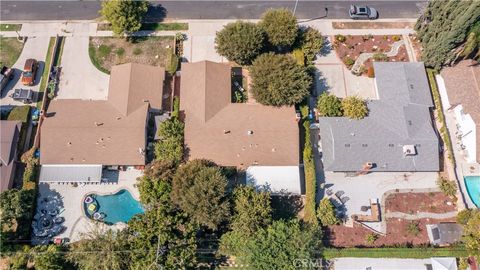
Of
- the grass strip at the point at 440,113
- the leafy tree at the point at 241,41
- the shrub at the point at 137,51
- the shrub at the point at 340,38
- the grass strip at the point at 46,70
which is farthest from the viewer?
the shrub at the point at 340,38

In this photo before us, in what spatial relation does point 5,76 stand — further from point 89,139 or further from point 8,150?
point 89,139

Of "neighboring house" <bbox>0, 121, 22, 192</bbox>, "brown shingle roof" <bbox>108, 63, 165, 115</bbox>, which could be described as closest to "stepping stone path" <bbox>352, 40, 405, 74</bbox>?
"brown shingle roof" <bbox>108, 63, 165, 115</bbox>

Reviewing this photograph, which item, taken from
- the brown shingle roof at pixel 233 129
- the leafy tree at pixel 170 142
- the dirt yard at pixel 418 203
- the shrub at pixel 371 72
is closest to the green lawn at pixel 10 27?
the brown shingle roof at pixel 233 129

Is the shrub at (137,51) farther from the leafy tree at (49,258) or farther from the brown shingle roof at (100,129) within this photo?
the leafy tree at (49,258)

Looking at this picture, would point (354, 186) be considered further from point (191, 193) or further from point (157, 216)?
point (157, 216)

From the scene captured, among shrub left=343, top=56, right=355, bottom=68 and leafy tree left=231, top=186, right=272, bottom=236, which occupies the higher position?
shrub left=343, top=56, right=355, bottom=68

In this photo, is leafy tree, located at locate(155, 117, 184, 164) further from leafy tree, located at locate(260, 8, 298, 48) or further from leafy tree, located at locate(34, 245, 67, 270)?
leafy tree, located at locate(260, 8, 298, 48)
